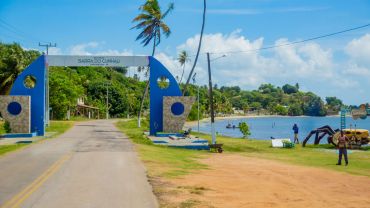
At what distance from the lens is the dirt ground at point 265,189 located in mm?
12633

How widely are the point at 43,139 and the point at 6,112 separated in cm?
532

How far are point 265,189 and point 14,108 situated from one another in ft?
91.4

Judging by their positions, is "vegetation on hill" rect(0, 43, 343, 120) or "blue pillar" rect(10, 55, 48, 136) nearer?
"blue pillar" rect(10, 55, 48, 136)

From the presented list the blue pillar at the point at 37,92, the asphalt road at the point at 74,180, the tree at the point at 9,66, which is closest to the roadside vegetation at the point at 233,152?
the asphalt road at the point at 74,180

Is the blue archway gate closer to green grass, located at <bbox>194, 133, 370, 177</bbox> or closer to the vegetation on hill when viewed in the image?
green grass, located at <bbox>194, 133, 370, 177</bbox>

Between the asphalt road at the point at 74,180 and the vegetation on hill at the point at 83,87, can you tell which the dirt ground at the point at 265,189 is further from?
the vegetation on hill at the point at 83,87

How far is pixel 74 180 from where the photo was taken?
14.8m

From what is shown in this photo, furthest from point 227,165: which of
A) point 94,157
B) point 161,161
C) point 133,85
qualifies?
point 133,85

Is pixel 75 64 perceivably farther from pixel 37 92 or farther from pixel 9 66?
pixel 9 66

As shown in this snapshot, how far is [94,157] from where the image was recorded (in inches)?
854

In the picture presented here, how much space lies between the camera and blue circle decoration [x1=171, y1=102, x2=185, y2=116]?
3962cm

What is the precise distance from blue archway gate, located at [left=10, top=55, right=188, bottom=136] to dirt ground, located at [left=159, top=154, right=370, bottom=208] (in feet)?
63.6

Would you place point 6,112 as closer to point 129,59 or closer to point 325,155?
point 129,59

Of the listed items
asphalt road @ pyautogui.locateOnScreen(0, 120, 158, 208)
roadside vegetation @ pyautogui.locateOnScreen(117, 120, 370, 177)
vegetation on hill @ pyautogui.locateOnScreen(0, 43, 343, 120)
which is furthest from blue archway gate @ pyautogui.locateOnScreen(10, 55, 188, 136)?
vegetation on hill @ pyautogui.locateOnScreen(0, 43, 343, 120)
